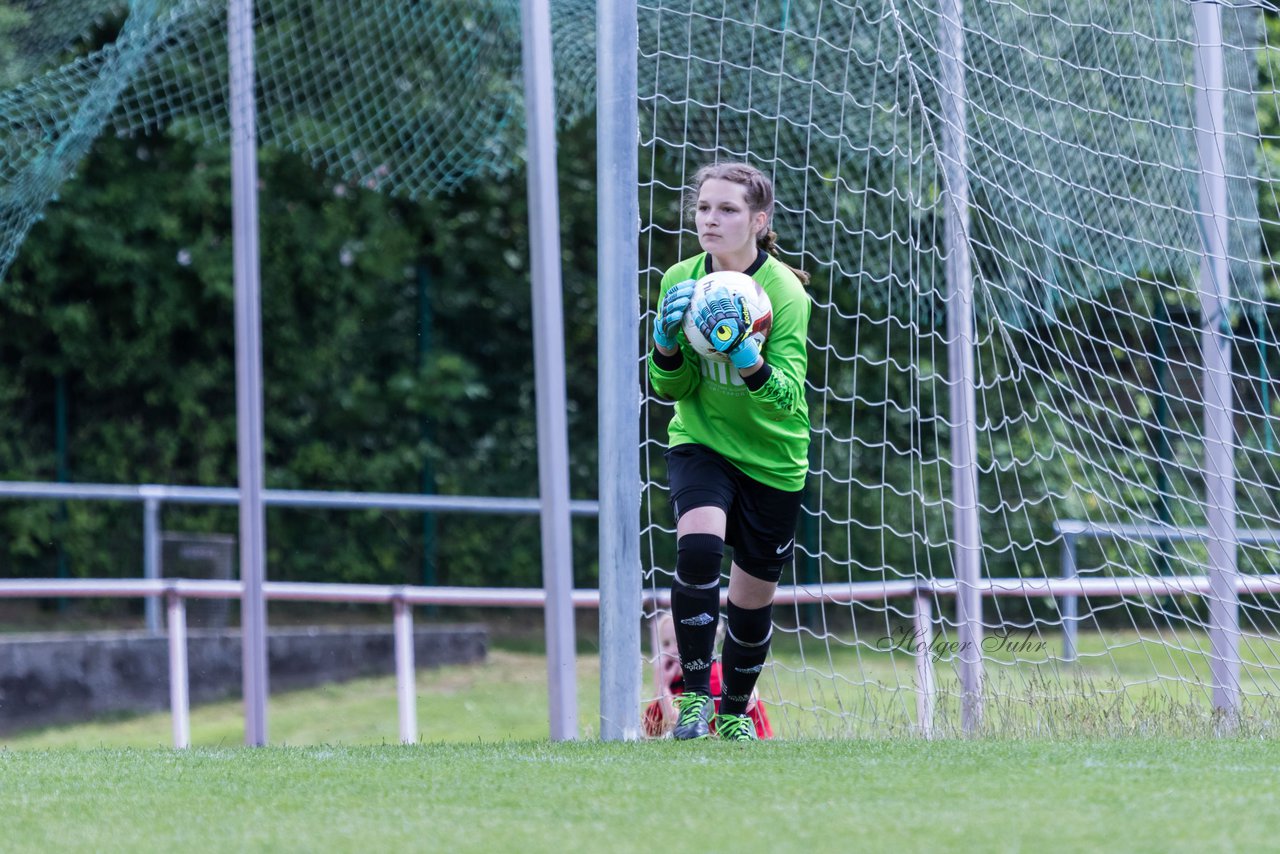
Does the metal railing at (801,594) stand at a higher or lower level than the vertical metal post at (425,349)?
lower

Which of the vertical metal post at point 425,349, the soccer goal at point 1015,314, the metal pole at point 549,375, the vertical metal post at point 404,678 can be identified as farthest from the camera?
the vertical metal post at point 425,349

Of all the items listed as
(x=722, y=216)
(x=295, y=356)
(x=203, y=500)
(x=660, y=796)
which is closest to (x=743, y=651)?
(x=722, y=216)

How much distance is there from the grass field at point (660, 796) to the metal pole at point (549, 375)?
1.26 feet

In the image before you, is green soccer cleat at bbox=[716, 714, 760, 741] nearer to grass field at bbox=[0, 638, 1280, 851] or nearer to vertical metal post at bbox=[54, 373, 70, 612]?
grass field at bbox=[0, 638, 1280, 851]

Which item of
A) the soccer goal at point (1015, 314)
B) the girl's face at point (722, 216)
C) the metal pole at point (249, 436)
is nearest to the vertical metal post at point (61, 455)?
the soccer goal at point (1015, 314)

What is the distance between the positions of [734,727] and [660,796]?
1.37 metres

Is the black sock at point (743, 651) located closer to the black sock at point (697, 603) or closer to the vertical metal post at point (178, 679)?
the black sock at point (697, 603)

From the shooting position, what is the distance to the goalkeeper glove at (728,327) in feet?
13.5

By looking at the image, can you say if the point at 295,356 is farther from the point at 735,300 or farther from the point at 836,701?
the point at 735,300

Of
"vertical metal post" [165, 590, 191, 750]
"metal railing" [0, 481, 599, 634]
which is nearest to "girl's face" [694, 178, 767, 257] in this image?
"vertical metal post" [165, 590, 191, 750]

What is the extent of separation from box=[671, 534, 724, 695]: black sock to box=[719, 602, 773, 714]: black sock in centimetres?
16

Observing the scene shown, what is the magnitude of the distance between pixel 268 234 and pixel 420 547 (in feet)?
9.22

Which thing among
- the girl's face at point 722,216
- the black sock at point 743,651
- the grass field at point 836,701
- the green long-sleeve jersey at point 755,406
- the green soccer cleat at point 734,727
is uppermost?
the girl's face at point 722,216

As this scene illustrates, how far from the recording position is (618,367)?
15.3 ft
